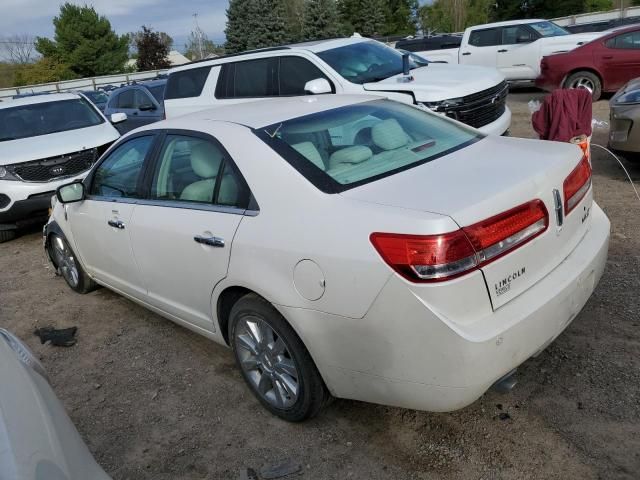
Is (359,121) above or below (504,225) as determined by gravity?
above

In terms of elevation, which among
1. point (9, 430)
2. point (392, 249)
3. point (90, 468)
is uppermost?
point (392, 249)

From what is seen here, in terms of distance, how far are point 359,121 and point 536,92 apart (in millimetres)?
13269

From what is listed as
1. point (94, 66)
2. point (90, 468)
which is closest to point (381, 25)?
point (94, 66)

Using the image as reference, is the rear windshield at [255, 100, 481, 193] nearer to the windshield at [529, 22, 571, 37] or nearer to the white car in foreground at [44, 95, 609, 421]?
the white car in foreground at [44, 95, 609, 421]

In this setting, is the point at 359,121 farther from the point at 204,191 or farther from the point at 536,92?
the point at 536,92

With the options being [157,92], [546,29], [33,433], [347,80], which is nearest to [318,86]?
[347,80]

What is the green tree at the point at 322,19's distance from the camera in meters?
42.8

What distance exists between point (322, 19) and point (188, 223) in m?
43.0

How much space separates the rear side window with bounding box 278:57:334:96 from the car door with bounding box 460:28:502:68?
27.0ft

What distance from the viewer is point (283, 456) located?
281cm

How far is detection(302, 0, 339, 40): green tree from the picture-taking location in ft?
141

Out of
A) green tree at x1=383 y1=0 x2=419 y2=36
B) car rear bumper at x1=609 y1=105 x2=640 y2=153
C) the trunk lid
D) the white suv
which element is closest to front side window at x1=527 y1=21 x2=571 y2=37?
the white suv

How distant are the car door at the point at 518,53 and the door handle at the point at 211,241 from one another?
1262 centimetres

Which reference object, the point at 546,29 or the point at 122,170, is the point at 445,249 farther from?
the point at 546,29
